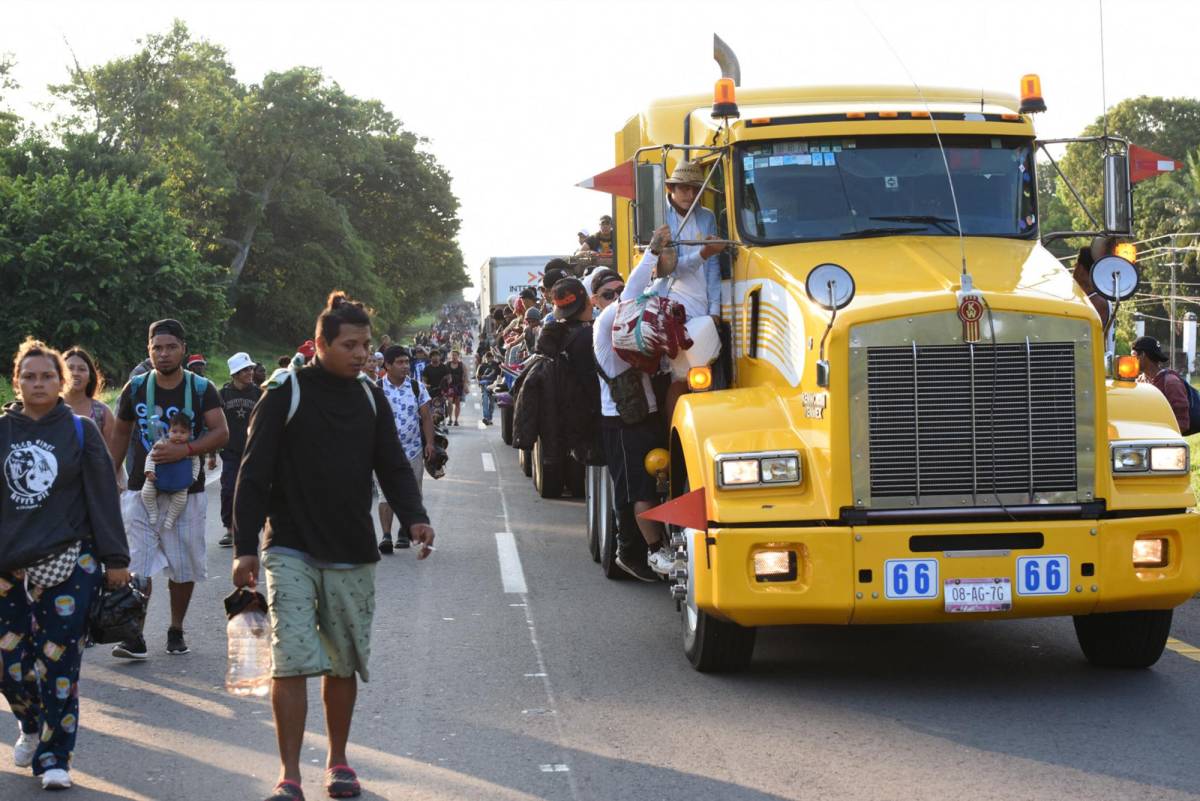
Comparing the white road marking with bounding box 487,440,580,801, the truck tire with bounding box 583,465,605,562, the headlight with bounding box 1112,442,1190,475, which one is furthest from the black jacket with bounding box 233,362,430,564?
the truck tire with bounding box 583,465,605,562

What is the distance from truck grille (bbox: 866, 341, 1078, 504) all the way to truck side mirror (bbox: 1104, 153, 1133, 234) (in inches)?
56.9

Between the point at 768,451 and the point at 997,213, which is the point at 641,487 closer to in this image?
the point at 768,451

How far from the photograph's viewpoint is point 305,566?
20.2 ft

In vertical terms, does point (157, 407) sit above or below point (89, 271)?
below

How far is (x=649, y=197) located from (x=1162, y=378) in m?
4.39

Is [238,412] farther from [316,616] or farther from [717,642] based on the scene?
[316,616]

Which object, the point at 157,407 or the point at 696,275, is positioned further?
the point at 696,275

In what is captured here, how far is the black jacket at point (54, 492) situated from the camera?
6.57m

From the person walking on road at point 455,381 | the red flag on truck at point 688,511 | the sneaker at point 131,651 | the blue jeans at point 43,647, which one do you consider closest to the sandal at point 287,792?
the blue jeans at point 43,647

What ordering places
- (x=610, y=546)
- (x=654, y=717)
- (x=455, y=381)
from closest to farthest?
(x=654, y=717), (x=610, y=546), (x=455, y=381)

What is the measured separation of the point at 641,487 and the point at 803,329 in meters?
1.82

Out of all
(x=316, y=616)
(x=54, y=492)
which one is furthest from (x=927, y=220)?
(x=54, y=492)

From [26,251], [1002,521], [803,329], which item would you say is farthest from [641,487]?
[26,251]

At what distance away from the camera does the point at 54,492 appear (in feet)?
21.8
